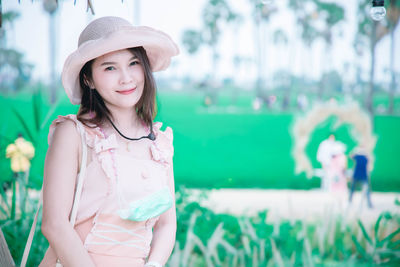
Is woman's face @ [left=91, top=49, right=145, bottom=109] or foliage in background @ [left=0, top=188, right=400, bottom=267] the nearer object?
woman's face @ [left=91, top=49, right=145, bottom=109]

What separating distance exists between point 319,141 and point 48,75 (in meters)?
2.98

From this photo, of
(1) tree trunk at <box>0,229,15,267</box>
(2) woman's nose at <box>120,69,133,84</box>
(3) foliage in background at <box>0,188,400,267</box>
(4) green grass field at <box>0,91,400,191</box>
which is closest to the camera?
(2) woman's nose at <box>120,69,133,84</box>

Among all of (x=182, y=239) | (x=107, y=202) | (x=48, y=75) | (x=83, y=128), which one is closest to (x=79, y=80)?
(x=83, y=128)

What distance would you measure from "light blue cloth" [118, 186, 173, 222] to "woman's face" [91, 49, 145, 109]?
31 cm

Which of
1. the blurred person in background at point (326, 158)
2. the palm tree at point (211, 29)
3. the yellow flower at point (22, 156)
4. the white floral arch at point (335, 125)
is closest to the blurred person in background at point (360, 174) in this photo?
the white floral arch at point (335, 125)

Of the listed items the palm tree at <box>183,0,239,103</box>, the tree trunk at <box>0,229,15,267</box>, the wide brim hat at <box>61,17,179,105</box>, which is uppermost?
the palm tree at <box>183,0,239,103</box>

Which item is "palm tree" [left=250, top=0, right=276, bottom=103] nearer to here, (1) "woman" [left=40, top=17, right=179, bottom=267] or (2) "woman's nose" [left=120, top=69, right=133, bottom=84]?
(1) "woman" [left=40, top=17, right=179, bottom=267]

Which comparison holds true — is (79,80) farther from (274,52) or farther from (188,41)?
(274,52)

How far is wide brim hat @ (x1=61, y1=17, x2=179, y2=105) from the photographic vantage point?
1208 mm

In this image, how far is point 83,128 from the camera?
1208 mm

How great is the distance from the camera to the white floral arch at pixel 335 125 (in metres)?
4.36

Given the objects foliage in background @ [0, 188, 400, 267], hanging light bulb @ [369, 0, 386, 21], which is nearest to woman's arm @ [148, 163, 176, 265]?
hanging light bulb @ [369, 0, 386, 21]

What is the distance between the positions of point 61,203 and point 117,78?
16.3 inches

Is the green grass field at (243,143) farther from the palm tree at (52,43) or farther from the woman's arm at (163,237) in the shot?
the woman's arm at (163,237)
